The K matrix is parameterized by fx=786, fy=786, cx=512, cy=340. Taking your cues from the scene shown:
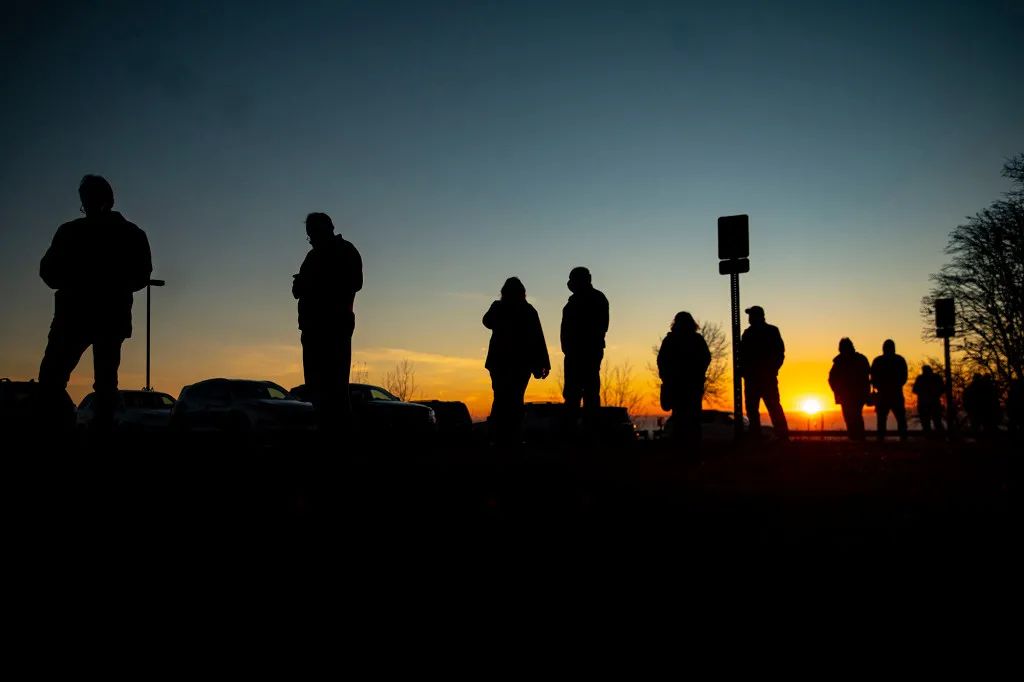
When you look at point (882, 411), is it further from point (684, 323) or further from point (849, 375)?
point (684, 323)

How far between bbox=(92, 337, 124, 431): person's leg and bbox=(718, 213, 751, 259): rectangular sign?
8.21 metres

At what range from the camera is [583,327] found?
9.67m

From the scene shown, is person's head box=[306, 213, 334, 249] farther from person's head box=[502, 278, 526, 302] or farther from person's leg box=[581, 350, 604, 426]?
person's leg box=[581, 350, 604, 426]

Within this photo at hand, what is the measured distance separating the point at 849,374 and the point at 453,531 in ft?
41.5

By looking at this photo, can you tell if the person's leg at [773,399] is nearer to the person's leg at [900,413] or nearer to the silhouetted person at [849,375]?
the silhouetted person at [849,375]

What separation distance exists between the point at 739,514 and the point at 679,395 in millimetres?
5795

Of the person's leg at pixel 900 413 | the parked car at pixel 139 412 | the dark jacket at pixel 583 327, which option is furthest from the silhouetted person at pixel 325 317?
the person's leg at pixel 900 413

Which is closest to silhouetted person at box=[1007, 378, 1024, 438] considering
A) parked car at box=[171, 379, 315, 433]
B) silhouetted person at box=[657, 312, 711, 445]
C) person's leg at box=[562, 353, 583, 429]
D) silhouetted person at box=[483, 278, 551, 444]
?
silhouetted person at box=[657, 312, 711, 445]

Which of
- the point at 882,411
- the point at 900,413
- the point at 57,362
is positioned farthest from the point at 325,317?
the point at 900,413

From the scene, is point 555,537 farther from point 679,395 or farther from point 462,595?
point 679,395

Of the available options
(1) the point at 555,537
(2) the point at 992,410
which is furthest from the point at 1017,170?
(1) the point at 555,537

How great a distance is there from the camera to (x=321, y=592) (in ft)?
9.07

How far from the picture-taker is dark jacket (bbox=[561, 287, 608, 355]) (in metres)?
9.67

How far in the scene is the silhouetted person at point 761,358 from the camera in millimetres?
12141
